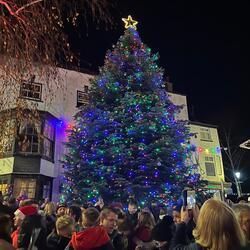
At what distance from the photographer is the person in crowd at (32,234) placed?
460cm

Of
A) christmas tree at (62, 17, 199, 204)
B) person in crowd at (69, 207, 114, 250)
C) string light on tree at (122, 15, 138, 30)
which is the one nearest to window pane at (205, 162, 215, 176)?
christmas tree at (62, 17, 199, 204)

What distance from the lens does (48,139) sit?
18438mm

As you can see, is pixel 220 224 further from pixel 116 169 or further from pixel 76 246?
pixel 116 169

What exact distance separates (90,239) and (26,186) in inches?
569

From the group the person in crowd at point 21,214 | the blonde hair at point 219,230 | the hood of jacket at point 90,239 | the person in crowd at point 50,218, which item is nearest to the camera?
the blonde hair at point 219,230

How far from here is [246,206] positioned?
131 inches

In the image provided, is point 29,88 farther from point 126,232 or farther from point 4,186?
point 4,186

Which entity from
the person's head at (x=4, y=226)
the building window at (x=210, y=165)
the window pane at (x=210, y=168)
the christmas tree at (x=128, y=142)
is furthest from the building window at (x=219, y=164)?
the person's head at (x=4, y=226)

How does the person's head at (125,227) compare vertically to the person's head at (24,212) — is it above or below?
below

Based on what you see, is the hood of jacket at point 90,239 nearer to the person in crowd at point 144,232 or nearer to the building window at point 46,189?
the person in crowd at point 144,232

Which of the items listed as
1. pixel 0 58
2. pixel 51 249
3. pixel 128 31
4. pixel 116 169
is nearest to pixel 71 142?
pixel 116 169

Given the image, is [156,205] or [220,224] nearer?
[220,224]

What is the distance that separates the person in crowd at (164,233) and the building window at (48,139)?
14.4m

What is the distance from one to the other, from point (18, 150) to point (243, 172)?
1075 inches
